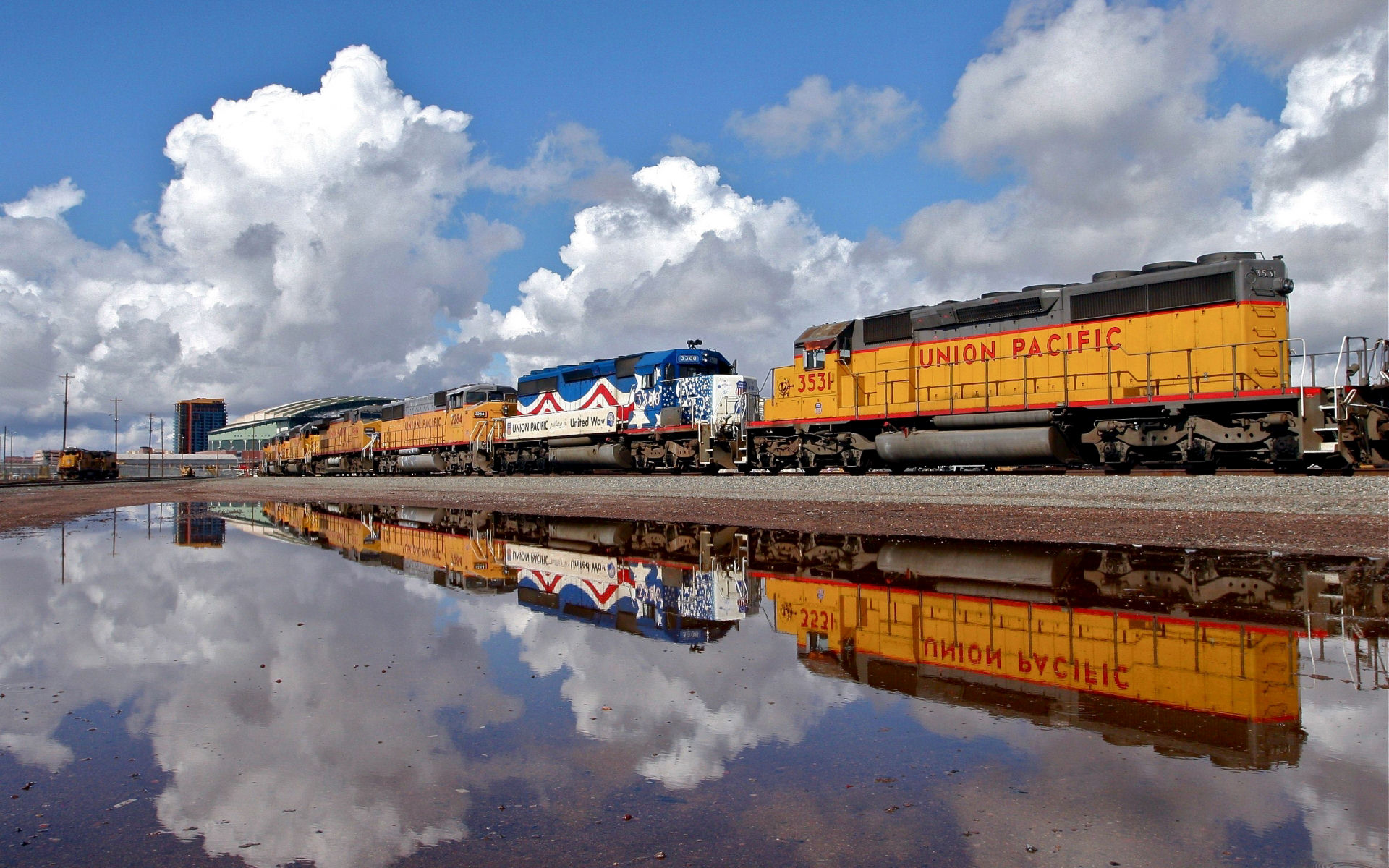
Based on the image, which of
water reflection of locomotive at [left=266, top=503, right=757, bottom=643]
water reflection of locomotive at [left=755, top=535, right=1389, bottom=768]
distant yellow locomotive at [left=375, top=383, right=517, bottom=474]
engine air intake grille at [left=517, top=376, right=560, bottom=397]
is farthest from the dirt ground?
distant yellow locomotive at [left=375, top=383, right=517, bottom=474]

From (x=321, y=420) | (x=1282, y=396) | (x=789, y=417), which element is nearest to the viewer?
(x=1282, y=396)

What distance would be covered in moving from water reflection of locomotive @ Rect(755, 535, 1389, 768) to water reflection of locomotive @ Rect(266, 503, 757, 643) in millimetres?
→ 666

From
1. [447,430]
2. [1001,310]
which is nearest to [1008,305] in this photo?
[1001,310]

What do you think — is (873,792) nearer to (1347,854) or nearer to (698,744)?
(698,744)

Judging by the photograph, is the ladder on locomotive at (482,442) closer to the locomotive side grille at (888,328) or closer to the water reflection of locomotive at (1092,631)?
the locomotive side grille at (888,328)

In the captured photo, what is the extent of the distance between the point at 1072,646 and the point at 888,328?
47.8ft

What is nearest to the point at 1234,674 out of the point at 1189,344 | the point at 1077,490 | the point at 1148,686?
the point at 1148,686

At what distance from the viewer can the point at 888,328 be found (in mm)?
19422

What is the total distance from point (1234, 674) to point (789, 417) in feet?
54.2

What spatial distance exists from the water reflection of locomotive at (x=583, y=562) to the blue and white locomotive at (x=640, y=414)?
7.79 meters

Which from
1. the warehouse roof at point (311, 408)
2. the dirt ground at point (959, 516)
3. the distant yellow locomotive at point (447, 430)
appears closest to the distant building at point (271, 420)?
the warehouse roof at point (311, 408)

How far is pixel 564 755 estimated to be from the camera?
389 centimetres

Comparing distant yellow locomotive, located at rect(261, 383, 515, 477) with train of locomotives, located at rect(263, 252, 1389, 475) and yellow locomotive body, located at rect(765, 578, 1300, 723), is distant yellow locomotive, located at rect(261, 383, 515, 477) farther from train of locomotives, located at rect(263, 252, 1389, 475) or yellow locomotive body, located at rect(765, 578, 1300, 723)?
yellow locomotive body, located at rect(765, 578, 1300, 723)

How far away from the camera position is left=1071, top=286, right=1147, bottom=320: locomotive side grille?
15703 millimetres
